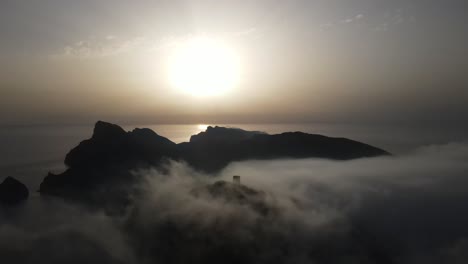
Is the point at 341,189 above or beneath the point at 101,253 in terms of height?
above

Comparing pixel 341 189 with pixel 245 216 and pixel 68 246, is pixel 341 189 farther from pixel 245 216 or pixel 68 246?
pixel 68 246

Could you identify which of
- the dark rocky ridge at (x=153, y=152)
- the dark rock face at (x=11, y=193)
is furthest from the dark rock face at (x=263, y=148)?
the dark rock face at (x=11, y=193)

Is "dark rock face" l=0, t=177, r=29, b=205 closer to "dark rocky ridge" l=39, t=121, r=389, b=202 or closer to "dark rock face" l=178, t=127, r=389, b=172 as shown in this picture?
"dark rocky ridge" l=39, t=121, r=389, b=202

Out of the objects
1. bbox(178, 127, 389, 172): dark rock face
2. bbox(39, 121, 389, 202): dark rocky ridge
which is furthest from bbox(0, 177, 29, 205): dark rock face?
bbox(178, 127, 389, 172): dark rock face

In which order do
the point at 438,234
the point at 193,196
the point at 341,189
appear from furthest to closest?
the point at 341,189
the point at 193,196
the point at 438,234

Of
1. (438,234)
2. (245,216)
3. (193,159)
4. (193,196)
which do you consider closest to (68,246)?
(193,196)

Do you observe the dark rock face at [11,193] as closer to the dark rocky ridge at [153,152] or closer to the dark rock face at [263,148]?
the dark rocky ridge at [153,152]

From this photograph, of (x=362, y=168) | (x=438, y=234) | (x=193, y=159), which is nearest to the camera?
(x=438, y=234)
